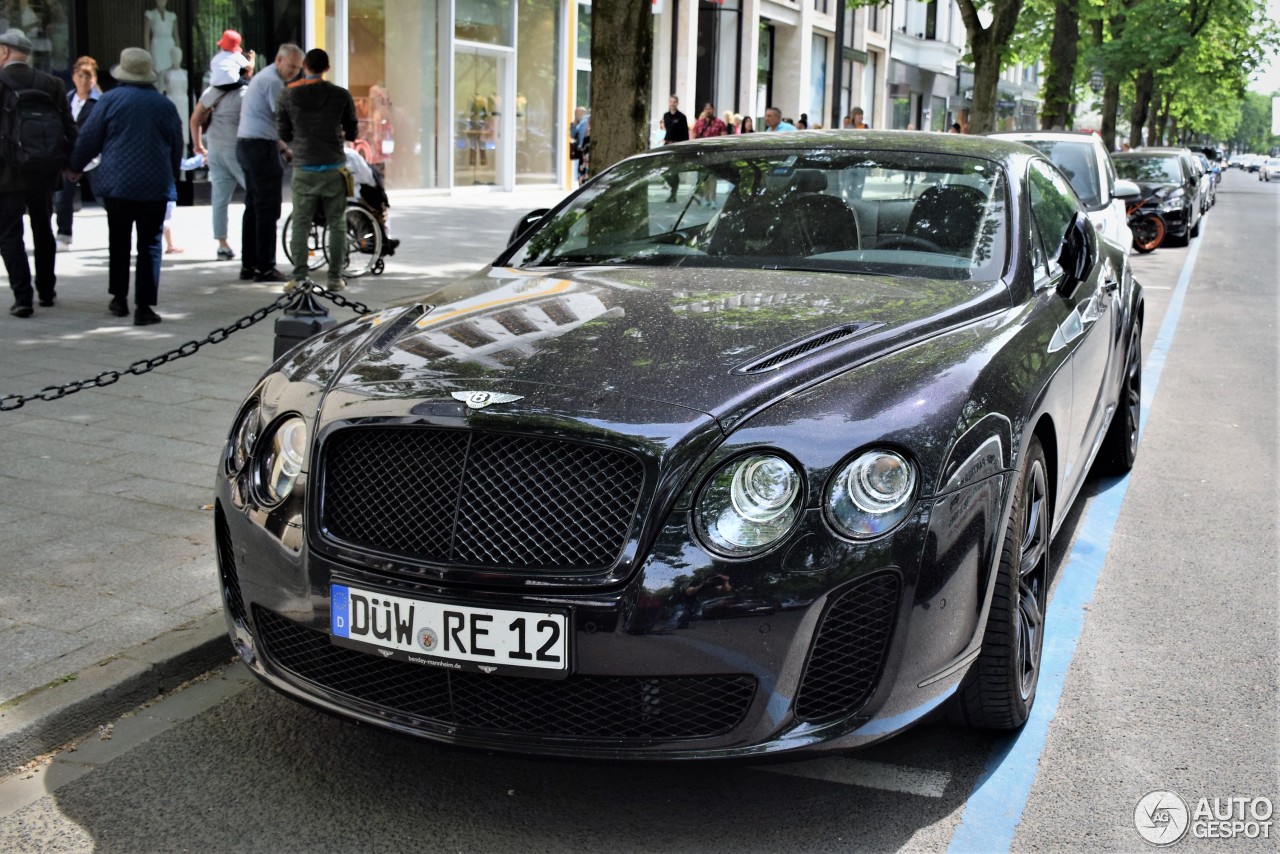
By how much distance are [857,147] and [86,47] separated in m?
15.4

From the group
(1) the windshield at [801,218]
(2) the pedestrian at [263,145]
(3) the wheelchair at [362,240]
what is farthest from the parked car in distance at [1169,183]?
(1) the windshield at [801,218]

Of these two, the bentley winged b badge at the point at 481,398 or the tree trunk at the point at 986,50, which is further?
the tree trunk at the point at 986,50

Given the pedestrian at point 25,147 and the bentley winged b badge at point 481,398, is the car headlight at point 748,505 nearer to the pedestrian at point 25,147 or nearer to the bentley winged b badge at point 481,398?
the bentley winged b badge at point 481,398

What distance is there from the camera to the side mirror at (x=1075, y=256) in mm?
4617

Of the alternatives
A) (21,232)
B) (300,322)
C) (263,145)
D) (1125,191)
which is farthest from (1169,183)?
(300,322)

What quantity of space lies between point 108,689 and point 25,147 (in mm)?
6563

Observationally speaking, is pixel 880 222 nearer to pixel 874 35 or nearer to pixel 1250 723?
pixel 1250 723

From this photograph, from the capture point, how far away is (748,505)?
2.96m

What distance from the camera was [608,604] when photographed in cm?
288

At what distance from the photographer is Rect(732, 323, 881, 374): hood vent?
3293 mm

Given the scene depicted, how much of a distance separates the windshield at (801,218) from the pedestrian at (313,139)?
6596 mm

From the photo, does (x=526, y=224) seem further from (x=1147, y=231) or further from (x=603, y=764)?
(x=1147, y=231)

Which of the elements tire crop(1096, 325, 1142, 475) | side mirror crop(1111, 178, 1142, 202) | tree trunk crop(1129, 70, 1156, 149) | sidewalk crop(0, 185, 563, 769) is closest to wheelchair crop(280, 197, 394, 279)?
sidewalk crop(0, 185, 563, 769)

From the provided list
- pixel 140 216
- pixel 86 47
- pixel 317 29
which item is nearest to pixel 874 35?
pixel 317 29
